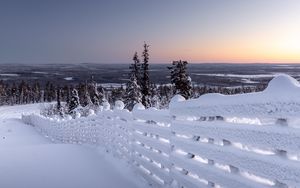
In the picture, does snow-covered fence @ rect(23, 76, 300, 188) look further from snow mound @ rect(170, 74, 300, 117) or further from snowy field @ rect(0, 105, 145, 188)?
snowy field @ rect(0, 105, 145, 188)

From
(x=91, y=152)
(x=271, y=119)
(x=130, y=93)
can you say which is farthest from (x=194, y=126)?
(x=130, y=93)

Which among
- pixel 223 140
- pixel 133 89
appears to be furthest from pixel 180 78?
pixel 223 140

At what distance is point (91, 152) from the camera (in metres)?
11.4

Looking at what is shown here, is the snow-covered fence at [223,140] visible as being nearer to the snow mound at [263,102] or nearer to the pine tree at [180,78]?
the snow mound at [263,102]

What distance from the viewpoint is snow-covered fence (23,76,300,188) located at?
3.41 metres

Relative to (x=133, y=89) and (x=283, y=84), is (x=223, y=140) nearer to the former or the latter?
(x=283, y=84)

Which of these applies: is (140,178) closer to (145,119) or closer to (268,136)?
(145,119)

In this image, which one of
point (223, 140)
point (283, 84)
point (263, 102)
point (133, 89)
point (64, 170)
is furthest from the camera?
point (133, 89)

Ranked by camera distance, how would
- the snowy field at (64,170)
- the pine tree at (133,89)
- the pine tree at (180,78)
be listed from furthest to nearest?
the pine tree at (133,89) < the pine tree at (180,78) < the snowy field at (64,170)

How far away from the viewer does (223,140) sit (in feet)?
14.8

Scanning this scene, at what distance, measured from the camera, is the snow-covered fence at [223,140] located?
341cm

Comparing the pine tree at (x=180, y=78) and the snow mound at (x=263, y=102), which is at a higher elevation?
the snow mound at (x=263, y=102)

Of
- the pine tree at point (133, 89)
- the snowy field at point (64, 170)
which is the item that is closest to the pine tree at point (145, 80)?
the pine tree at point (133, 89)

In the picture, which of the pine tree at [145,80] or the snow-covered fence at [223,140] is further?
the pine tree at [145,80]
